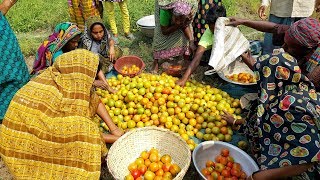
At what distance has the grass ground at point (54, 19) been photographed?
602 centimetres

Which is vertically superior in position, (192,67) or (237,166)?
(192,67)

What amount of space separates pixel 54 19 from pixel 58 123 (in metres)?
5.31

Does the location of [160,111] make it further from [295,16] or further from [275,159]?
[295,16]

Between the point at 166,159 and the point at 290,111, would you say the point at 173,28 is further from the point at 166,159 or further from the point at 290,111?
the point at 290,111

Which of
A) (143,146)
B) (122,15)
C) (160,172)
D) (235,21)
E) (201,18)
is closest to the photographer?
(160,172)

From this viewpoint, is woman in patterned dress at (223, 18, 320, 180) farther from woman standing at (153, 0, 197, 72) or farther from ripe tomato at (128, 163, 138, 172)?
woman standing at (153, 0, 197, 72)

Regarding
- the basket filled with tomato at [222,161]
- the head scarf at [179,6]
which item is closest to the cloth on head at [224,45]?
the head scarf at [179,6]

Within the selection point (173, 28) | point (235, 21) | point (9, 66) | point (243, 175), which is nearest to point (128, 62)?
point (173, 28)

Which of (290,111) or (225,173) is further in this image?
(225,173)

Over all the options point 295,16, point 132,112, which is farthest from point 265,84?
point 295,16

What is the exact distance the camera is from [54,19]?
282 inches

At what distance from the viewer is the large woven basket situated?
3014 mm

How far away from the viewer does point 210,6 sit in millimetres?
4160

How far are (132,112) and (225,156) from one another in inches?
55.3
